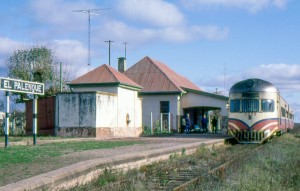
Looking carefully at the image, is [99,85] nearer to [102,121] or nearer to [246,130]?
[102,121]

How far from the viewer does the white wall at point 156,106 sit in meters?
40.0

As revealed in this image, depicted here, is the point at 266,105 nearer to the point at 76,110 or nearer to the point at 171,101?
the point at 76,110

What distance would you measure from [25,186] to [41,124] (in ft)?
68.8

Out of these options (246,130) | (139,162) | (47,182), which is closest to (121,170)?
(139,162)

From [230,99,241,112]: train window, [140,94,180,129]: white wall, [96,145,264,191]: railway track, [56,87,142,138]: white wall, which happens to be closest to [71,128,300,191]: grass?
[96,145,264,191]: railway track

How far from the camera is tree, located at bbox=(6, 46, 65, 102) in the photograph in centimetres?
4653

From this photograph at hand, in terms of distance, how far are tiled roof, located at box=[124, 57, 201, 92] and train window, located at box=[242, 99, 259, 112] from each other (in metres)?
14.9

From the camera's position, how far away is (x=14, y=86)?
17.5m

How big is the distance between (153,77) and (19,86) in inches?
1048

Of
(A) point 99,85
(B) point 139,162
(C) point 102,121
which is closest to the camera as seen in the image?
(B) point 139,162

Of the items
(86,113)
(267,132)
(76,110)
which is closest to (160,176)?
(267,132)

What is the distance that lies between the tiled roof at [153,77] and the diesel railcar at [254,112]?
48.4ft

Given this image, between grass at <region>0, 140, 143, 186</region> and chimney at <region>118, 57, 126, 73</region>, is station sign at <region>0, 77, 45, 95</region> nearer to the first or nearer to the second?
grass at <region>0, 140, 143, 186</region>

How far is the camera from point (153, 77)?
44.0m
